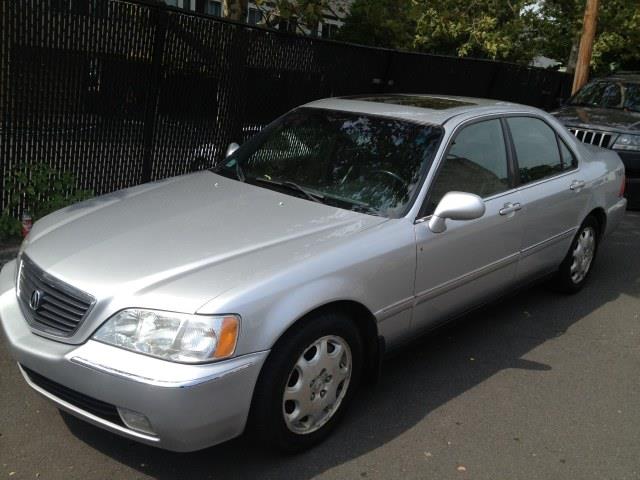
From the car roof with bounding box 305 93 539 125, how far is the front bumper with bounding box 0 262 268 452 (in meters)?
2.09

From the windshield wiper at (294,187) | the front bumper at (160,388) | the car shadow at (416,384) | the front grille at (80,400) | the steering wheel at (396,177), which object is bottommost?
the car shadow at (416,384)

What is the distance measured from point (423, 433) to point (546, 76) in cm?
1279

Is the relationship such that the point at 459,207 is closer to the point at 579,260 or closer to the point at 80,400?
the point at 80,400

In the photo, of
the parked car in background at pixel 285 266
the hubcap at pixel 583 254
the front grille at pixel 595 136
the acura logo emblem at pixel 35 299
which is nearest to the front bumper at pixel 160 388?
the parked car in background at pixel 285 266

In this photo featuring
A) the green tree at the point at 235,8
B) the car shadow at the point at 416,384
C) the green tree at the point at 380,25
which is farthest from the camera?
the green tree at the point at 380,25

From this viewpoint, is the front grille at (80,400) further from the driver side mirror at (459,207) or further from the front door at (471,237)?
the driver side mirror at (459,207)

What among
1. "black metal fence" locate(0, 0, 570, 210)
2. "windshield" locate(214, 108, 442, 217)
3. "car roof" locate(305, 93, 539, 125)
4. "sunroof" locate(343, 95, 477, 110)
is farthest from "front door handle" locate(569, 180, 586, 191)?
"black metal fence" locate(0, 0, 570, 210)

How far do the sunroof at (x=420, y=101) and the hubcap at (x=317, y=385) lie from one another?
1961mm

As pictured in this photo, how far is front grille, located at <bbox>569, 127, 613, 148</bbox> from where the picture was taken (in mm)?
9633

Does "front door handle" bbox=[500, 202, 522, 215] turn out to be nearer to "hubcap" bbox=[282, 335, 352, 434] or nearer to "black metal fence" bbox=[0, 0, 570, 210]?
"hubcap" bbox=[282, 335, 352, 434]

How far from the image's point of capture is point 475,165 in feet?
14.4

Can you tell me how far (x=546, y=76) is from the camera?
14.9 m

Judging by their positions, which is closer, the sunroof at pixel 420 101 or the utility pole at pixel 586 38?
the sunroof at pixel 420 101

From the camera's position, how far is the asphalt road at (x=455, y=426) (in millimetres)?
3271
